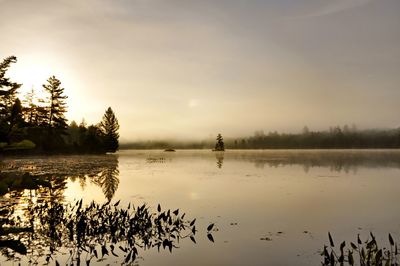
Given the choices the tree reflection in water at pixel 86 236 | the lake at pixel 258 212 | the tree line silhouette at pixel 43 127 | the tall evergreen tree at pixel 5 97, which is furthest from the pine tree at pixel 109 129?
the tall evergreen tree at pixel 5 97

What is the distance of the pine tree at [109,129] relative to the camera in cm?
10261

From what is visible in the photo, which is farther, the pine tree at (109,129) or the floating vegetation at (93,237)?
the pine tree at (109,129)

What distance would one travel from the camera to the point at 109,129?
337ft

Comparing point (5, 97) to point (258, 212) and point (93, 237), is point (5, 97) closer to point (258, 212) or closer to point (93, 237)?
point (93, 237)

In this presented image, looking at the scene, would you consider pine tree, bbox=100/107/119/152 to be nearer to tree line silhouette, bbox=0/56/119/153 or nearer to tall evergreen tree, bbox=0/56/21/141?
tree line silhouette, bbox=0/56/119/153

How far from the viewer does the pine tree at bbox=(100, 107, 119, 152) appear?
10261 centimetres

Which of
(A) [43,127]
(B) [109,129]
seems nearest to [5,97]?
(A) [43,127]

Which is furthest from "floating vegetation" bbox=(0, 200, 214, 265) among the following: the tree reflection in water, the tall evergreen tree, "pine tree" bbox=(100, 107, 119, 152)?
"pine tree" bbox=(100, 107, 119, 152)

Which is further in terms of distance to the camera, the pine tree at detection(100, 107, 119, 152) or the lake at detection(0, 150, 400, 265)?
the pine tree at detection(100, 107, 119, 152)

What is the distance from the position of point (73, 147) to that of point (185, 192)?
6126cm

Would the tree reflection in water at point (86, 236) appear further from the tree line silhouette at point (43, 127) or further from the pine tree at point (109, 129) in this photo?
the pine tree at point (109, 129)

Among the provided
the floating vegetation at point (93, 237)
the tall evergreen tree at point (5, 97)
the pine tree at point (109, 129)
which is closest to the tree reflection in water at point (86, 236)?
the floating vegetation at point (93, 237)

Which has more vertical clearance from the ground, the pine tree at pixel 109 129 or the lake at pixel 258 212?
the pine tree at pixel 109 129

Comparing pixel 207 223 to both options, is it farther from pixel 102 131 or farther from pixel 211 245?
pixel 102 131
